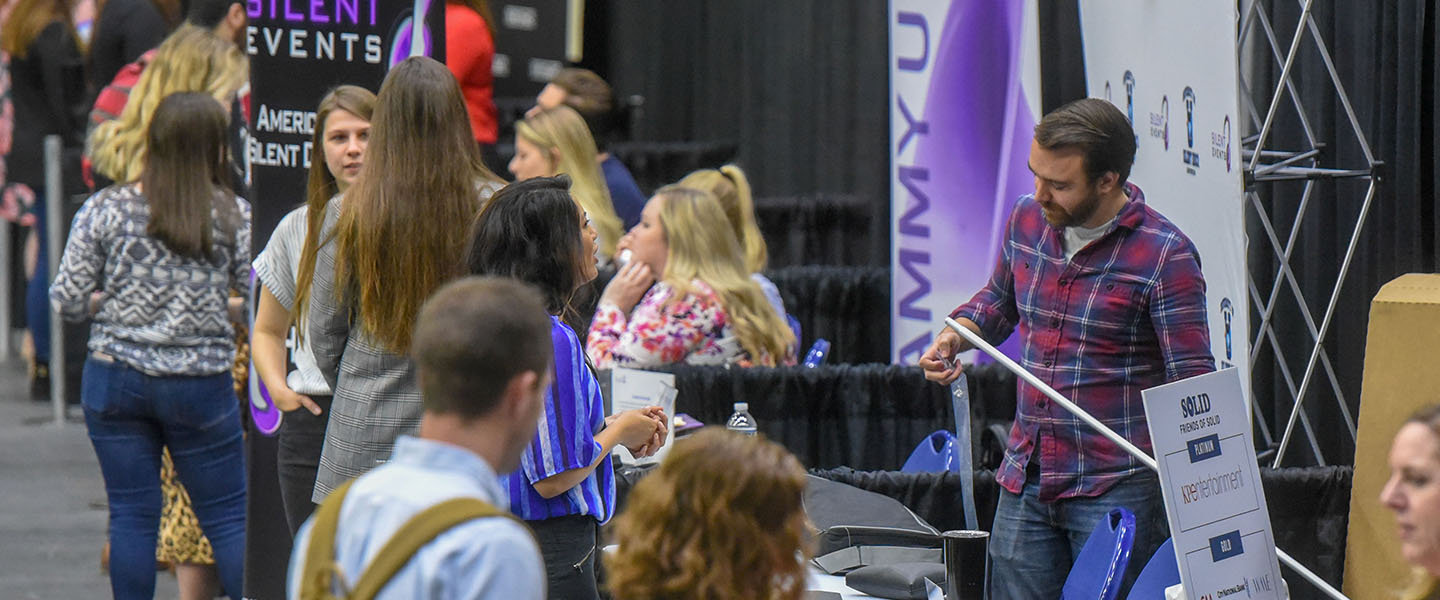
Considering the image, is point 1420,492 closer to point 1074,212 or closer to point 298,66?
point 1074,212

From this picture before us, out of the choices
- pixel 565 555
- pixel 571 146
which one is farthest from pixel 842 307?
pixel 565 555

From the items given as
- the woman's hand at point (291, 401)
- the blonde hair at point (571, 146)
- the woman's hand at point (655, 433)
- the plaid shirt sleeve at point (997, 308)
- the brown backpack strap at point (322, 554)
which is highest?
the blonde hair at point (571, 146)

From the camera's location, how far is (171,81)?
5562 mm

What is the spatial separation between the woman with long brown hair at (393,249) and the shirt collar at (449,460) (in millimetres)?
1413

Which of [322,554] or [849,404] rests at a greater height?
[322,554]

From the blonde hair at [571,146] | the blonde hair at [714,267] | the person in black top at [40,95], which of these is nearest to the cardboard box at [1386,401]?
the blonde hair at [714,267]

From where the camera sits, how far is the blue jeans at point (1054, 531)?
11.4 ft

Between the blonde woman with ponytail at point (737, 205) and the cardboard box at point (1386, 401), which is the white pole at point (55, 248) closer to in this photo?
the blonde woman with ponytail at point (737, 205)

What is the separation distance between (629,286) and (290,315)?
1.90 metres

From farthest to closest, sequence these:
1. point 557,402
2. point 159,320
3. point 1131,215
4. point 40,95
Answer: point 40,95 < point 159,320 < point 1131,215 < point 557,402

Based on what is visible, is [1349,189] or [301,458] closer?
[301,458]

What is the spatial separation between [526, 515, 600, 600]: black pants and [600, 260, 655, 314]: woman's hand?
2560 mm

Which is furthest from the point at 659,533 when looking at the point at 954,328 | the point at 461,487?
the point at 954,328

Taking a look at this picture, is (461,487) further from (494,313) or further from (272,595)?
(272,595)
